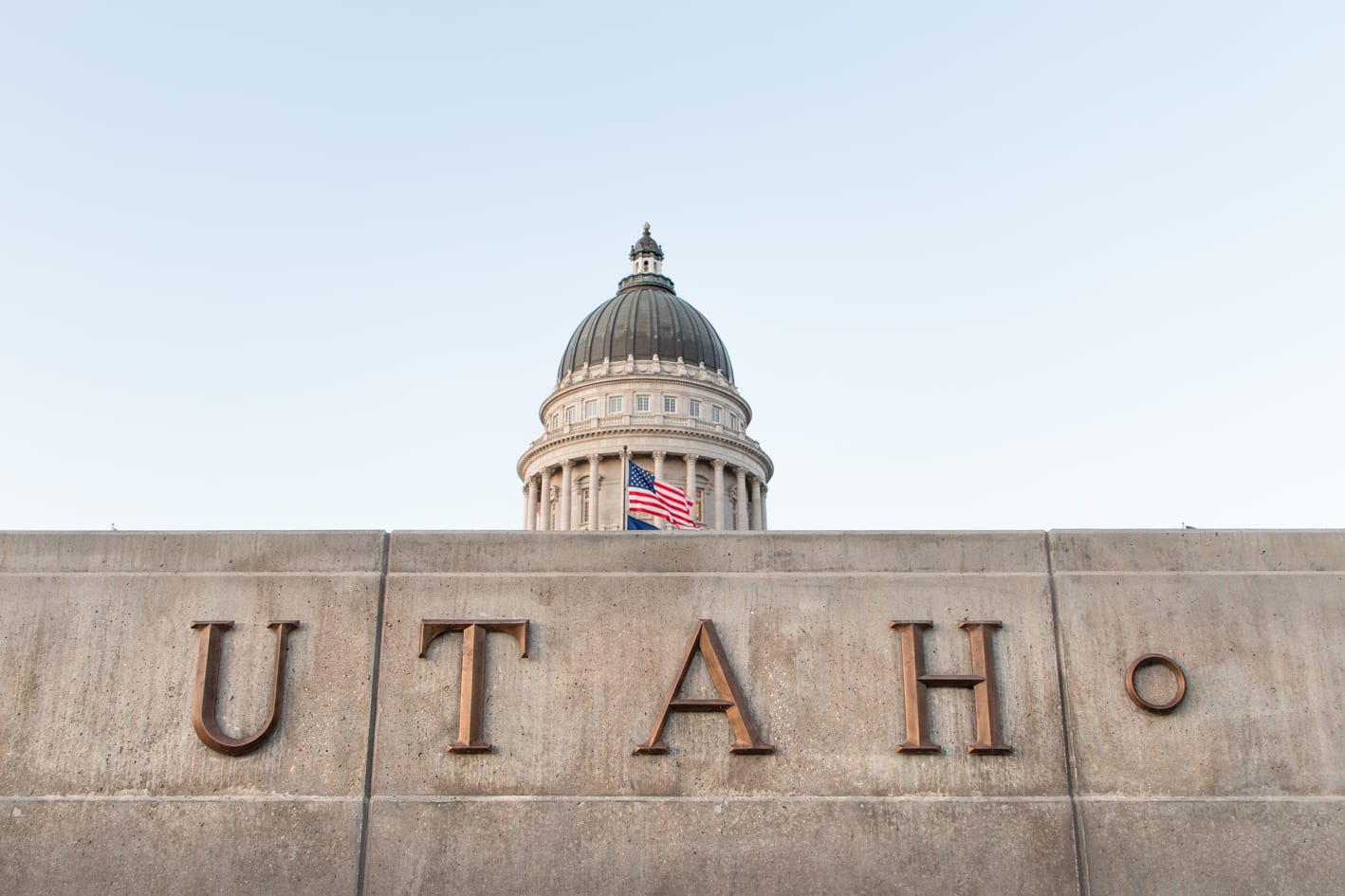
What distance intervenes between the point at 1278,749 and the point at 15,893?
287 inches

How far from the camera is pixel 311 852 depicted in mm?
6672

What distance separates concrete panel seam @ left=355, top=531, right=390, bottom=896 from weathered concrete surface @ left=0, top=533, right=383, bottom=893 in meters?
0.03

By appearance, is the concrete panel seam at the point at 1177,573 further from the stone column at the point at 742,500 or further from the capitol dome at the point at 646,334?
the capitol dome at the point at 646,334

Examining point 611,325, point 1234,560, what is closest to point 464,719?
point 1234,560

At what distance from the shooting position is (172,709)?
6.97 metres

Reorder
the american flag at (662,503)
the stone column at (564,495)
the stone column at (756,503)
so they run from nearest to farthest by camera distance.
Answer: the american flag at (662,503), the stone column at (564,495), the stone column at (756,503)

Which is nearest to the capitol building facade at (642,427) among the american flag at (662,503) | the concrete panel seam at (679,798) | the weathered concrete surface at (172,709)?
the american flag at (662,503)

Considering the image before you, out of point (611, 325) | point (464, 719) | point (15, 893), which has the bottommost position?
point (15, 893)

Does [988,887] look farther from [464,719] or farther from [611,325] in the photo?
[611,325]

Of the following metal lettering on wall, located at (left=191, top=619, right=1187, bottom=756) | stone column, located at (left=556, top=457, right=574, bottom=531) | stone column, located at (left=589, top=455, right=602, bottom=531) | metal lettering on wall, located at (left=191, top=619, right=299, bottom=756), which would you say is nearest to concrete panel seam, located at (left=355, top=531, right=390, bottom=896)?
metal lettering on wall, located at (left=191, top=619, right=1187, bottom=756)

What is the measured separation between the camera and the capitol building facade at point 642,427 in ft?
221

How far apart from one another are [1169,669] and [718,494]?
60738 mm

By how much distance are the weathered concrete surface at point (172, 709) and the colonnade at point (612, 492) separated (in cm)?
5788

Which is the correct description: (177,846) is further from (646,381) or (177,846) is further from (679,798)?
(646,381)
